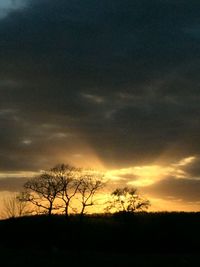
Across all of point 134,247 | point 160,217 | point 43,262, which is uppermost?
point 160,217

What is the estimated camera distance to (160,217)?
395 feet

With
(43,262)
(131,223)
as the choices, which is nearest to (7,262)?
(43,262)

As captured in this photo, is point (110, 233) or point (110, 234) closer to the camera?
point (110, 234)

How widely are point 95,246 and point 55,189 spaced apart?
14987 mm

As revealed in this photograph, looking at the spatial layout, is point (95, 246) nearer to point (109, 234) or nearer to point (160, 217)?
point (109, 234)

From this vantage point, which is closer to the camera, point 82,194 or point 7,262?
point 7,262

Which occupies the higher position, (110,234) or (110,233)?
(110,233)

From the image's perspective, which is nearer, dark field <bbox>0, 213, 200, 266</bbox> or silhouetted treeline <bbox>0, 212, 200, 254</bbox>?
dark field <bbox>0, 213, 200, 266</bbox>

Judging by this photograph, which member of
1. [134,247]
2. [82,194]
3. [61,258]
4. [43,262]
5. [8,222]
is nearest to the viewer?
[43,262]

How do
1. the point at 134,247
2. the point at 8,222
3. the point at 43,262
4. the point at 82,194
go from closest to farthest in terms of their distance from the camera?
the point at 43,262 → the point at 134,247 → the point at 82,194 → the point at 8,222

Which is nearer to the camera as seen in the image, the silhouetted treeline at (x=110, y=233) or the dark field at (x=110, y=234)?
the dark field at (x=110, y=234)

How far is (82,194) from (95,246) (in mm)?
11824

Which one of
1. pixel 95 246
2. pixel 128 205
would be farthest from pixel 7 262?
pixel 128 205

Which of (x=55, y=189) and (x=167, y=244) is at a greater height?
(x=55, y=189)
